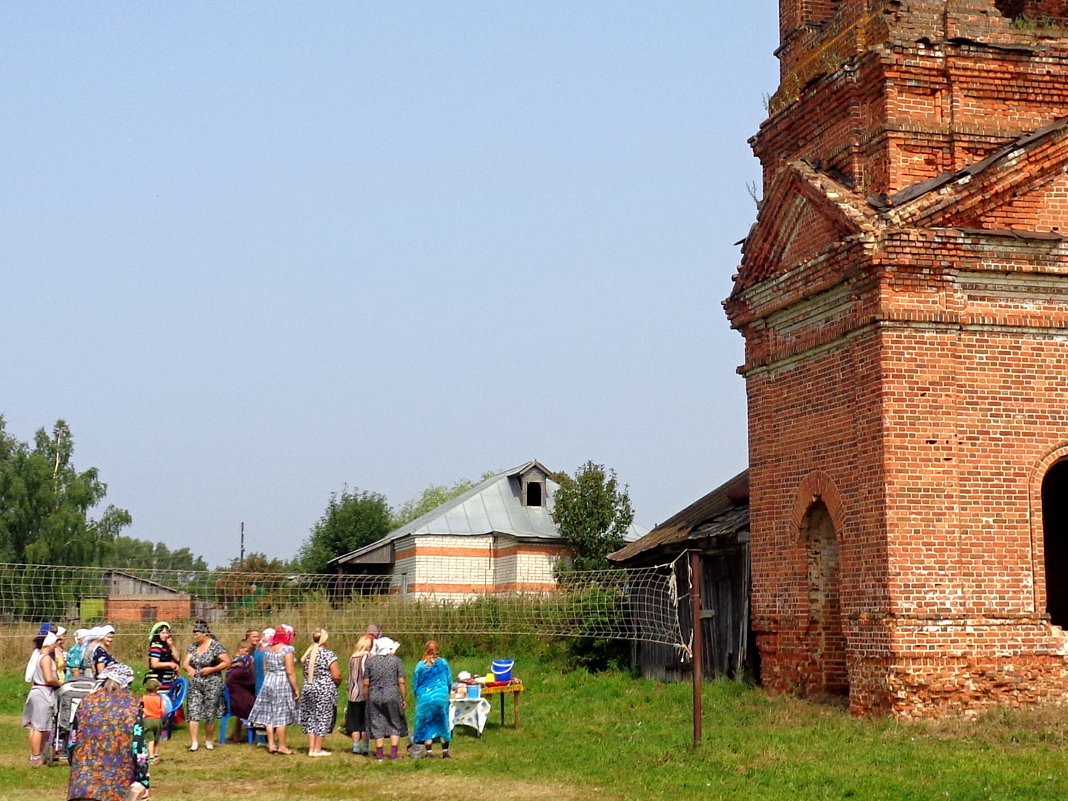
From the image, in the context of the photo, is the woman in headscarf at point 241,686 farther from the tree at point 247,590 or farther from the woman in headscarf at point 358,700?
the tree at point 247,590

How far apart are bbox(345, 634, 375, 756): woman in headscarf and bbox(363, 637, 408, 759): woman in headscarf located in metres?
0.45

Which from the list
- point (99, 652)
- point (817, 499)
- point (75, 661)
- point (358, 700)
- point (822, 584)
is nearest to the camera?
point (99, 652)

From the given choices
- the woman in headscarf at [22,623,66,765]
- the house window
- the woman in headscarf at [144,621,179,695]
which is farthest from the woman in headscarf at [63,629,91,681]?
the house window

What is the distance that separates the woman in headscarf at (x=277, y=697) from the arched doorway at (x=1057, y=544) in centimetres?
992

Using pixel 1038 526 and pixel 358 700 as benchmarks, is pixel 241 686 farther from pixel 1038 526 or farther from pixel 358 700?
pixel 1038 526

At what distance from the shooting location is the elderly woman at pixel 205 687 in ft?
48.6

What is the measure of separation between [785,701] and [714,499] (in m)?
5.84

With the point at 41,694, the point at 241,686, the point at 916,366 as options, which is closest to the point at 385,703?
the point at 241,686

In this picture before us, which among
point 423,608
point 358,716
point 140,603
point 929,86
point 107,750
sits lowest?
point 358,716

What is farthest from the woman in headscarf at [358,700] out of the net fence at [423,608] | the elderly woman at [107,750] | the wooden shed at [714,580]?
the elderly woman at [107,750]

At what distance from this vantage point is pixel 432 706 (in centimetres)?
1388

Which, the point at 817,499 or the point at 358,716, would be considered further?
the point at 817,499

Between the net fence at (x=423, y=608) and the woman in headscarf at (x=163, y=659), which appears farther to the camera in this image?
the net fence at (x=423, y=608)

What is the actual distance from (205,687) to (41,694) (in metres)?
1.85
